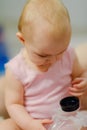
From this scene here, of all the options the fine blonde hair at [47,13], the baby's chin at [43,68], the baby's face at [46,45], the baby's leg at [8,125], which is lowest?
the baby's leg at [8,125]

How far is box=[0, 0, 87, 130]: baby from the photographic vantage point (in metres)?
0.82

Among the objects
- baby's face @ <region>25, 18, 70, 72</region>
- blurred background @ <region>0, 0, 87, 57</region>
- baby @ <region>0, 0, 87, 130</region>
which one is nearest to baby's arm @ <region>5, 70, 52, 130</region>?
baby @ <region>0, 0, 87, 130</region>

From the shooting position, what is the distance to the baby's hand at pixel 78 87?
959 millimetres

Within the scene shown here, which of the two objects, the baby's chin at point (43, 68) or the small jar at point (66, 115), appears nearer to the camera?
the small jar at point (66, 115)

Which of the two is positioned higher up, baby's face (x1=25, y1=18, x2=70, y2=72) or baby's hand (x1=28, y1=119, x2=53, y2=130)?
baby's face (x1=25, y1=18, x2=70, y2=72)

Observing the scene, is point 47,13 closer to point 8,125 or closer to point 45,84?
point 45,84

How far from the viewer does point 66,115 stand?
33.8 inches

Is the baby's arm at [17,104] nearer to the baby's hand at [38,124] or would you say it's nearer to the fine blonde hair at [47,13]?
the baby's hand at [38,124]

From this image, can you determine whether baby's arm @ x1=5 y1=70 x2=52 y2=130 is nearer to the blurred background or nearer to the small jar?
the small jar

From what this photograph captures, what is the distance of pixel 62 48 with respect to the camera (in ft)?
2.72

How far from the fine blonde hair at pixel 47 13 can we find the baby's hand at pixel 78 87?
232mm

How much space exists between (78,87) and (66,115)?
13 cm

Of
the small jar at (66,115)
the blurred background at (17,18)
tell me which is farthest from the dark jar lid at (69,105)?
the blurred background at (17,18)

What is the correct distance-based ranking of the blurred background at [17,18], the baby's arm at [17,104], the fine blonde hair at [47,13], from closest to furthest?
the fine blonde hair at [47,13], the baby's arm at [17,104], the blurred background at [17,18]
